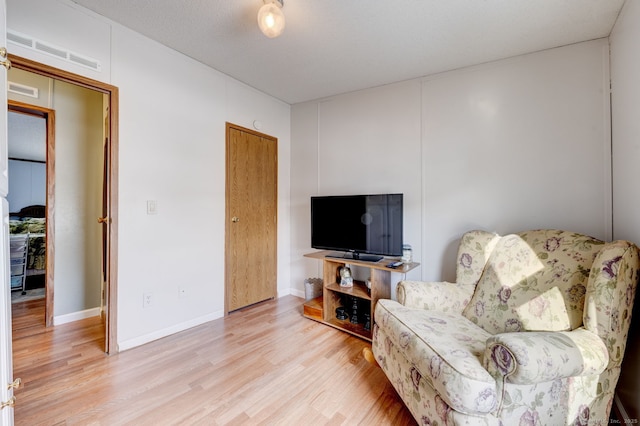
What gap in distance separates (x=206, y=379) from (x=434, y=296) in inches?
64.1

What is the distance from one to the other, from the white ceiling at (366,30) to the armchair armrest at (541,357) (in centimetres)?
192

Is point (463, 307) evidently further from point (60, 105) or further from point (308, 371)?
point (60, 105)

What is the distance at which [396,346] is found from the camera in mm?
1488

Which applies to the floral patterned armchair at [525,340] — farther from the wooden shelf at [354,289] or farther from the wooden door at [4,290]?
the wooden door at [4,290]

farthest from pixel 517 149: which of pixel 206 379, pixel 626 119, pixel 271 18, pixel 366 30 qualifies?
pixel 206 379

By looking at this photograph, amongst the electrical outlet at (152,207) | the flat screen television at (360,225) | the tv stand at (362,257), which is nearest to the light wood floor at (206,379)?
the tv stand at (362,257)

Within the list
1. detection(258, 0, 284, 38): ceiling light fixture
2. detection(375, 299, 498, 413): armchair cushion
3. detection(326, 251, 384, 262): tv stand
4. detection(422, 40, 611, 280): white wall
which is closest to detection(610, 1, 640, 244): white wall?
detection(422, 40, 611, 280): white wall

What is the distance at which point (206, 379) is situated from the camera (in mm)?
1717

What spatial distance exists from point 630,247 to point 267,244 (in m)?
2.86

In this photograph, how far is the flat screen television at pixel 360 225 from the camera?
2.32m

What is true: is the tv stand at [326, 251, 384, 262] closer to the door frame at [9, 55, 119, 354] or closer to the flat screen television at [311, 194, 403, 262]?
the flat screen television at [311, 194, 403, 262]

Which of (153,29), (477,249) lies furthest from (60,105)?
(477,249)

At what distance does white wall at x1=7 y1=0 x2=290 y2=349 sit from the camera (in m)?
1.84

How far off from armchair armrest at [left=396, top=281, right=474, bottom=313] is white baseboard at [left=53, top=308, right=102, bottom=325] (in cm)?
304
